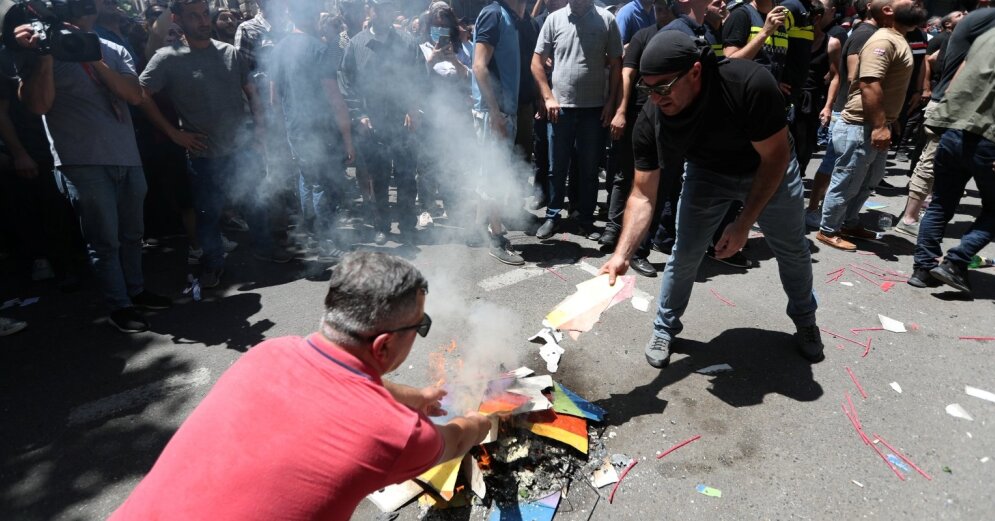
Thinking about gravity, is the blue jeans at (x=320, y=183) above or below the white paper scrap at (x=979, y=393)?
above

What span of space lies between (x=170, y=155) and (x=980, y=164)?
686cm

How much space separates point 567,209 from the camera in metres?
6.59

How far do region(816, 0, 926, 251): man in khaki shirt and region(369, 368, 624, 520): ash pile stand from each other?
395 cm

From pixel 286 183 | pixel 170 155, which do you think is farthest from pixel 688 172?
pixel 170 155

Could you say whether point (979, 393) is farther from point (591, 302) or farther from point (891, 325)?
point (591, 302)

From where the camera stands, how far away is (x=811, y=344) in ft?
11.5

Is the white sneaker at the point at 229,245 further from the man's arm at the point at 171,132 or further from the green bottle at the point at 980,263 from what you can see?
the green bottle at the point at 980,263

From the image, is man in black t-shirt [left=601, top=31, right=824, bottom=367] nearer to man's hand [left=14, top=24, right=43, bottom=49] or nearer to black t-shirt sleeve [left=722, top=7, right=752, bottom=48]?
black t-shirt sleeve [left=722, top=7, right=752, bottom=48]

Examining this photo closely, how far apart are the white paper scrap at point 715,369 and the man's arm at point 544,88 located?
288 centimetres

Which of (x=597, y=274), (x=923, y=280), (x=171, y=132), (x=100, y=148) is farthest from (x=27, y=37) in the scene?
(x=923, y=280)

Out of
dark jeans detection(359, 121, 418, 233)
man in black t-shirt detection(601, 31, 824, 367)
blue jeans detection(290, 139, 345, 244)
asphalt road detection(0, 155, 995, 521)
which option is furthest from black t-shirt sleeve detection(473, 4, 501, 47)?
man in black t-shirt detection(601, 31, 824, 367)

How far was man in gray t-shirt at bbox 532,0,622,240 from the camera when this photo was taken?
496cm

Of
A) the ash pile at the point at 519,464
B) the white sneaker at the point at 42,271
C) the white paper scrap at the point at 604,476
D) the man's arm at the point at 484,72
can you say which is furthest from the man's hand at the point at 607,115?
the white sneaker at the point at 42,271

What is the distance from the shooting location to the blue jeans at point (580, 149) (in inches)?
206
